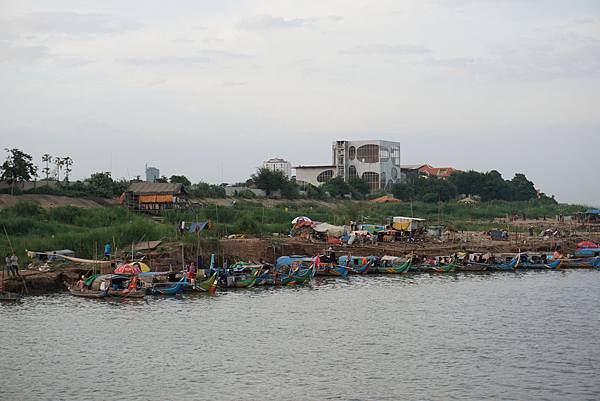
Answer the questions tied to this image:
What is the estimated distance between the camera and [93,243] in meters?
36.2

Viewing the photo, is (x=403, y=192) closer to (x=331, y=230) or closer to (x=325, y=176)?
(x=325, y=176)

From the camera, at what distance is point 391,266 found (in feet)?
132

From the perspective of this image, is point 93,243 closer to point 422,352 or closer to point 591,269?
point 422,352

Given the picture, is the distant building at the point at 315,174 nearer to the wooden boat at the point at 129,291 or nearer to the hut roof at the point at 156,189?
the hut roof at the point at 156,189

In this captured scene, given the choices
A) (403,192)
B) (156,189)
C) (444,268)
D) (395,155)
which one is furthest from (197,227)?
(395,155)

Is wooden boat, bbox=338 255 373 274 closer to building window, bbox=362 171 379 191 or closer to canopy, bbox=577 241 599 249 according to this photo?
canopy, bbox=577 241 599 249

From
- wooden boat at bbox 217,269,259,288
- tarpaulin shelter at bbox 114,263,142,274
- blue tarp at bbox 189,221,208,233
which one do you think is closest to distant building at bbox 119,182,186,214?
blue tarp at bbox 189,221,208,233

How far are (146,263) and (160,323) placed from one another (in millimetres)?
8892

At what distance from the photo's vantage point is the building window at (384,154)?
3378 inches

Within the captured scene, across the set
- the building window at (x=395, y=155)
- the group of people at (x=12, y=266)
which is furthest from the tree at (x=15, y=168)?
the building window at (x=395, y=155)

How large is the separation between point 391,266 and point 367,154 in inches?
1861

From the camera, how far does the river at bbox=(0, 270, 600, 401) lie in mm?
18250

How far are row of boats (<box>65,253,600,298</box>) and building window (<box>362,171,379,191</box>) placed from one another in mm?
43275

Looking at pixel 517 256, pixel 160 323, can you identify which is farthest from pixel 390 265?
pixel 160 323
